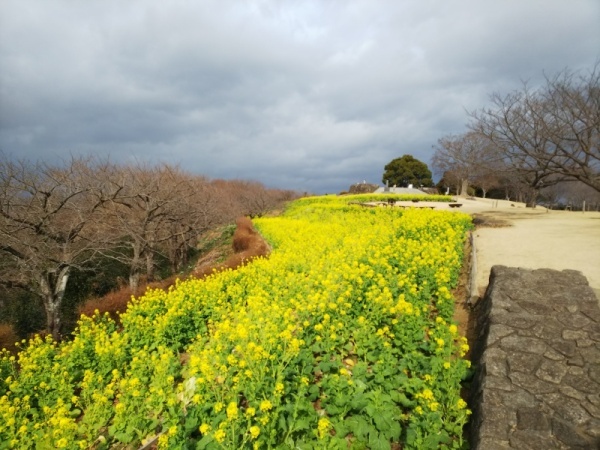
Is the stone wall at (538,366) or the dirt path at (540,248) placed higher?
the dirt path at (540,248)

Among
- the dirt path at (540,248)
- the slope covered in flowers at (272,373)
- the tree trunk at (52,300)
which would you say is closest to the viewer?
the slope covered in flowers at (272,373)

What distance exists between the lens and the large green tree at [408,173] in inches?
2474

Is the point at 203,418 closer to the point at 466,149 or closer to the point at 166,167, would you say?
the point at 166,167

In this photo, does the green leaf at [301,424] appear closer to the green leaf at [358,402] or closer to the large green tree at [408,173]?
the green leaf at [358,402]

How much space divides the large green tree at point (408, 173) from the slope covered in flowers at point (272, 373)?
56.6 metres

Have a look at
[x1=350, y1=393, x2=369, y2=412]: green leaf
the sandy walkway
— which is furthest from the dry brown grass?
[x1=350, y1=393, x2=369, y2=412]: green leaf

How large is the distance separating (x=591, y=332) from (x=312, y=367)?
4177 mm

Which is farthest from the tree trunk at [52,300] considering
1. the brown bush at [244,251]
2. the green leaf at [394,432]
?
the green leaf at [394,432]

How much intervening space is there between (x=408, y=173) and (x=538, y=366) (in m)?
62.0

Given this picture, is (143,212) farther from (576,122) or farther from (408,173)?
(408,173)

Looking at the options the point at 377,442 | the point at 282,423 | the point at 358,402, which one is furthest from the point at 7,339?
the point at 377,442

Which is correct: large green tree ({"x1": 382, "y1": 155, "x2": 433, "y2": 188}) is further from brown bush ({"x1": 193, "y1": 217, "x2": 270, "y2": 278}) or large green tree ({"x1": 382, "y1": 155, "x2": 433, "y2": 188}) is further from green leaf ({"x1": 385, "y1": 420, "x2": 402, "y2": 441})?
green leaf ({"x1": 385, "y1": 420, "x2": 402, "y2": 441})

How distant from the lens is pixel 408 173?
62.6 metres

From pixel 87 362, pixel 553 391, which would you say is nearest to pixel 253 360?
pixel 553 391
